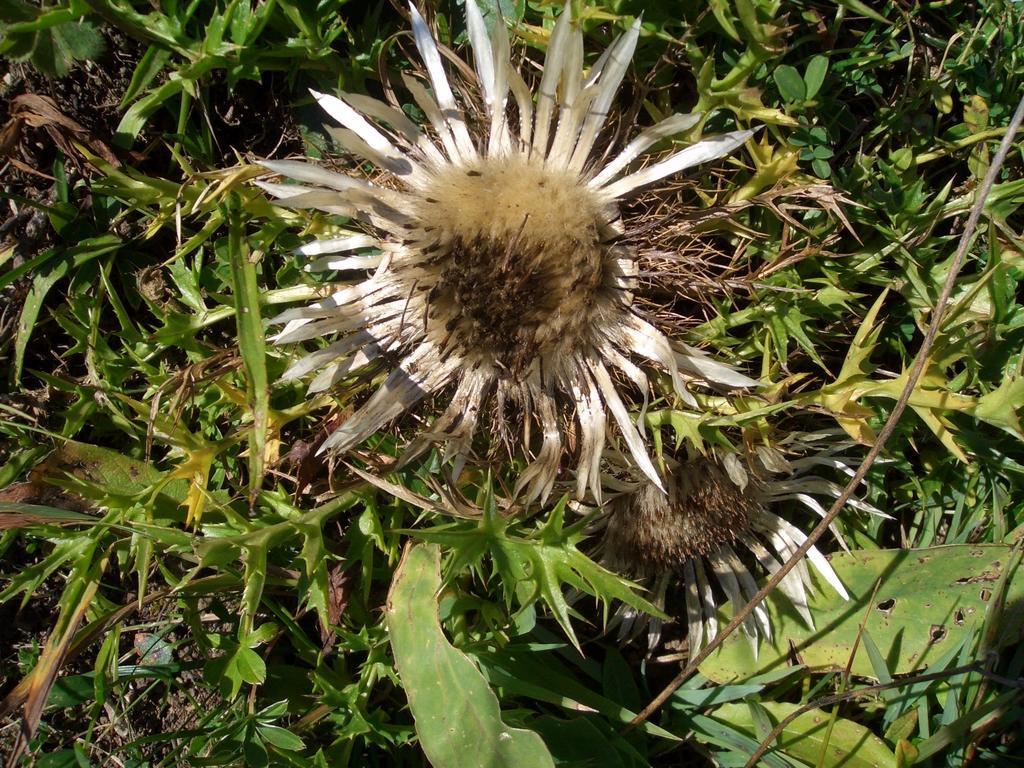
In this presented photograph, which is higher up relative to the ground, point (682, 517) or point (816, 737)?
point (682, 517)

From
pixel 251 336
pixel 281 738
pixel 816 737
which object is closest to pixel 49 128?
pixel 251 336

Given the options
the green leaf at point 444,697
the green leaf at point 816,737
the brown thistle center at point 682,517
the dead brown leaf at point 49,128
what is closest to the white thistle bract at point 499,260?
the brown thistle center at point 682,517

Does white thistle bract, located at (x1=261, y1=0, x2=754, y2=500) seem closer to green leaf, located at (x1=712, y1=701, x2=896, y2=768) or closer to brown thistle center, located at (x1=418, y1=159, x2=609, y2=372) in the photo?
brown thistle center, located at (x1=418, y1=159, x2=609, y2=372)

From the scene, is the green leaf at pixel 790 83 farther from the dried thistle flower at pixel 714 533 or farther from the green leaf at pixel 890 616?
the green leaf at pixel 890 616

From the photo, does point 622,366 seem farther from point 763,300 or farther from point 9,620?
point 9,620

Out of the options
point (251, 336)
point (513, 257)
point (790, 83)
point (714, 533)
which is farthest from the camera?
point (714, 533)

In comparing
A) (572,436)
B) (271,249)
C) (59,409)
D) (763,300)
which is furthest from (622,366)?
(59,409)

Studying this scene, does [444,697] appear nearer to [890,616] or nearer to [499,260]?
[499,260]
